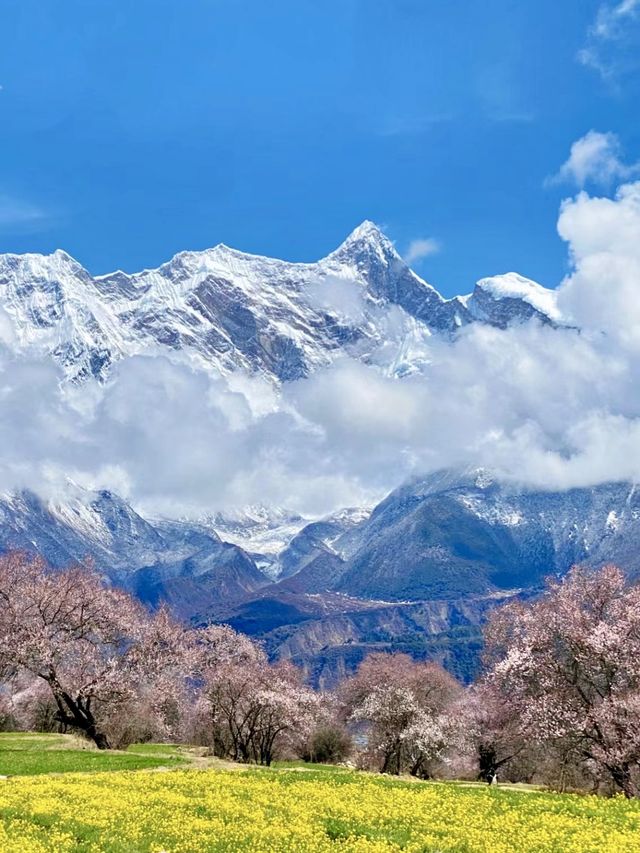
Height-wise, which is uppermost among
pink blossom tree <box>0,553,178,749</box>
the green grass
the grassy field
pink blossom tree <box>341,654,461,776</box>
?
pink blossom tree <box>0,553,178,749</box>

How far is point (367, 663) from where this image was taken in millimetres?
126312

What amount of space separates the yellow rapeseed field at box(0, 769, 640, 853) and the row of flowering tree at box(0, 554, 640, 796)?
16143mm

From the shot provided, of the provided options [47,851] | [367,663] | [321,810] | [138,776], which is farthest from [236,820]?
[367,663]

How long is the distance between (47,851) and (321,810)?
9.53 meters

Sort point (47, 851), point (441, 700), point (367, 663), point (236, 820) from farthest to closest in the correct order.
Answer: point (367, 663)
point (441, 700)
point (236, 820)
point (47, 851)

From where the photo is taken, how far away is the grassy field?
2239cm

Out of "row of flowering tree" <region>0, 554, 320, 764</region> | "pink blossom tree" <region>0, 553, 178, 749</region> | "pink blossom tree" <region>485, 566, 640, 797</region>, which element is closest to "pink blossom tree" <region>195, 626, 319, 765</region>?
"row of flowering tree" <region>0, 554, 320, 764</region>

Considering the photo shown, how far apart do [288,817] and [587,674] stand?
1180 inches

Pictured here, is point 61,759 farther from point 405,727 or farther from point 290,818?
point 405,727

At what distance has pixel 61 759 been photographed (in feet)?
155

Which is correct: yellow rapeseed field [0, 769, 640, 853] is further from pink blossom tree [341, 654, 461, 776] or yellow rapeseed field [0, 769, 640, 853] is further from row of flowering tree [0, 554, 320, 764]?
pink blossom tree [341, 654, 461, 776]

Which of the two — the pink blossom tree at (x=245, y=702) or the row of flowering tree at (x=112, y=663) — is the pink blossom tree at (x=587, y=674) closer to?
the row of flowering tree at (x=112, y=663)

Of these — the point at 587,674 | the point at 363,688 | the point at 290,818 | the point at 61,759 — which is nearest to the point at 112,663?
the point at 61,759

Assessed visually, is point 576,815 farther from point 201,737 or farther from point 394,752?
point 201,737
